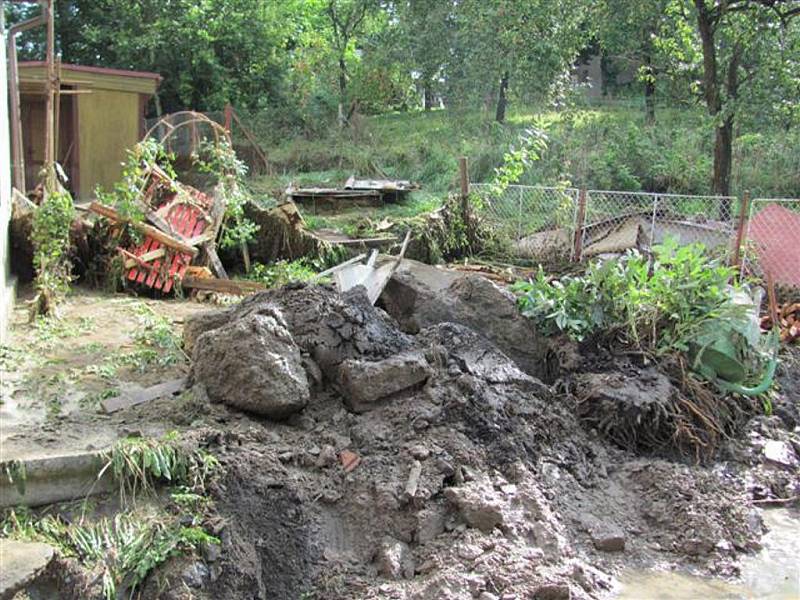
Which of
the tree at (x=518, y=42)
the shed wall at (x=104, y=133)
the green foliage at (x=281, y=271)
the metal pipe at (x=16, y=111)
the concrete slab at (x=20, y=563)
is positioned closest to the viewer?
the concrete slab at (x=20, y=563)

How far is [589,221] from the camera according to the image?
12.0 m

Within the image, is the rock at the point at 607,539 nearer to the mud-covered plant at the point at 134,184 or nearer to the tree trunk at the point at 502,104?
the mud-covered plant at the point at 134,184

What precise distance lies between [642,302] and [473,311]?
147 cm

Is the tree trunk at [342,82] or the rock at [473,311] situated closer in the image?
the rock at [473,311]

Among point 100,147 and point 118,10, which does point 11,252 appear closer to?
point 100,147

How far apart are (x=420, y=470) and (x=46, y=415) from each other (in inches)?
93.4

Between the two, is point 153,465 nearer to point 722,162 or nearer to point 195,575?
point 195,575

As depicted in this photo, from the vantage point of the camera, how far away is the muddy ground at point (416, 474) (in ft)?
14.7

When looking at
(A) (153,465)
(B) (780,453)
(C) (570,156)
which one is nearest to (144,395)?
(A) (153,465)

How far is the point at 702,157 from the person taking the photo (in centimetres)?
1820

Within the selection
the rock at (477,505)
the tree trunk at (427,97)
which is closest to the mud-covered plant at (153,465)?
the rock at (477,505)

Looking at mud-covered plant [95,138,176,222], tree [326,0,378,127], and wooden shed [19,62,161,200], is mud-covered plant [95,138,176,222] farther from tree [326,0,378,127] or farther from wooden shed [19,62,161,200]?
tree [326,0,378,127]

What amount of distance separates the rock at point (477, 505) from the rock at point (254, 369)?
121 cm

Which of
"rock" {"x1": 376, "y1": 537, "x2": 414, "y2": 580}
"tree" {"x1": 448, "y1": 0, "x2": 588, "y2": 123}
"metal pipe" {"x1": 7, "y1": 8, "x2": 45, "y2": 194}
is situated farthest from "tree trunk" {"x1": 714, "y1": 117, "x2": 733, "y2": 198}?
"rock" {"x1": 376, "y1": 537, "x2": 414, "y2": 580}
